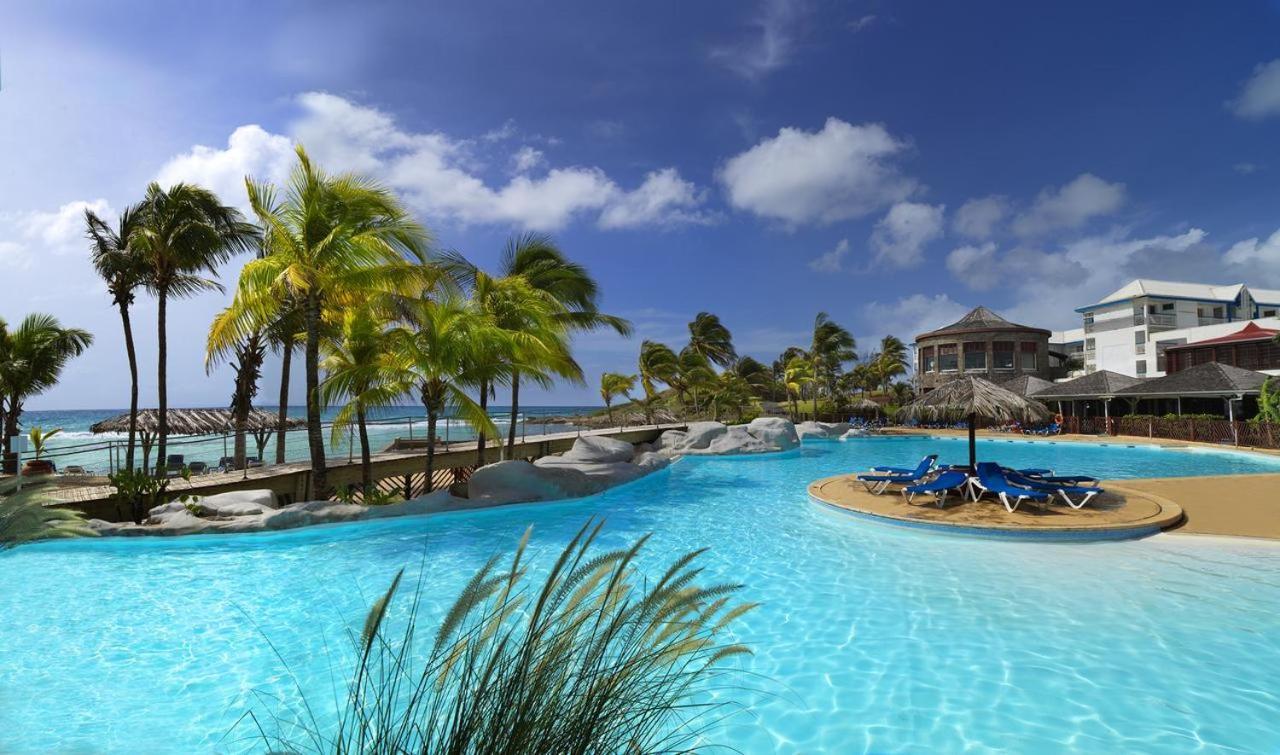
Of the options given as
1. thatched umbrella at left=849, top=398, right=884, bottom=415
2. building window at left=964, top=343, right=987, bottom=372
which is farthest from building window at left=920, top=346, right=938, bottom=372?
thatched umbrella at left=849, top=398, right=884, bottom=415

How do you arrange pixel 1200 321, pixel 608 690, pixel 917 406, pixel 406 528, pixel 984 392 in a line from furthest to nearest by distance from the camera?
pixel 1200 321
pixel 917 406
pixel 984 392
pixel 406 528
pixel 608 690

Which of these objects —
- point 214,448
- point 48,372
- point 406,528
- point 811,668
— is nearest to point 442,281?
point 406,528

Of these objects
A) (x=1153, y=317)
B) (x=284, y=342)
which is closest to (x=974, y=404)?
(x=284, y=342)

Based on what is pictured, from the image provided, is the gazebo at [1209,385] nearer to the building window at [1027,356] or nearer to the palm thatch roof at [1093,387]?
the palm thatch roof at [1093,387]

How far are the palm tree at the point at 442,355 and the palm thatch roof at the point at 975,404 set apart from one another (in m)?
10.9

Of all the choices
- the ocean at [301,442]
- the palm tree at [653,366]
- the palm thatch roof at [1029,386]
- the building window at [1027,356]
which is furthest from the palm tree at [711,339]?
the building window at [1027,356]

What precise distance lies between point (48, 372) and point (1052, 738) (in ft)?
84.7

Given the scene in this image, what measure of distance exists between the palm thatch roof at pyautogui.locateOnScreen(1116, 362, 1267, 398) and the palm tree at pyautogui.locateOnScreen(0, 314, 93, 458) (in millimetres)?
45138

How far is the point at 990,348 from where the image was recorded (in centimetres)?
4369

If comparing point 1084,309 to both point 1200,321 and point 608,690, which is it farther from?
point 608,690

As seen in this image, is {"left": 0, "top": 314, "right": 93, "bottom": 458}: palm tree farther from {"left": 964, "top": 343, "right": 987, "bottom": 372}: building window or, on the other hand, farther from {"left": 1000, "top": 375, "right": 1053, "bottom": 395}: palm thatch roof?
{"left": 964, "top": 343, "right": 987, "bottom": 372}: building window

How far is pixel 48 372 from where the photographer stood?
59.8 feet

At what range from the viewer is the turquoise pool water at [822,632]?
4.35 metres

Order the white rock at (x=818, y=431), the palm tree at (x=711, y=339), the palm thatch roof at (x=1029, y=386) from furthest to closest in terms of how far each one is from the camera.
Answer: the palm tree at (x=711, y=339)
the white rock at (x=818, y=431)
the palm thatch roof at (x=1029, y=386)
